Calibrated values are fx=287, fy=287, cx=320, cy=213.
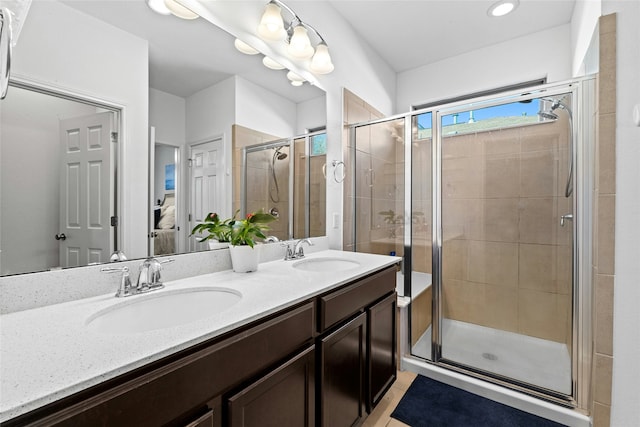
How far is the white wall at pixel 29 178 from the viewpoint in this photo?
82cm

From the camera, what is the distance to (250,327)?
0.83 metres

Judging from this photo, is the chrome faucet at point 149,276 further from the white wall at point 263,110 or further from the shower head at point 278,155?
the shower head at point 278,155

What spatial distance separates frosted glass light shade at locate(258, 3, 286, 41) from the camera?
1.51 m

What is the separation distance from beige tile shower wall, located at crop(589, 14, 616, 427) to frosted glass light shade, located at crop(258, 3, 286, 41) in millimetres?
1560

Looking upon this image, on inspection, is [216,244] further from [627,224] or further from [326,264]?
[627,224]

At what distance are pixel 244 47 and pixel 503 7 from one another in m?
1.95

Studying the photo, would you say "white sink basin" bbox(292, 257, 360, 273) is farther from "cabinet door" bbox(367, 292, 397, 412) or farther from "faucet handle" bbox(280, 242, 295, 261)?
"cabinet door" bbox(367, 292, 397, 412)

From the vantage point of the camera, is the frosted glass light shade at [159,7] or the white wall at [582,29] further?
the white wall at [582,29]

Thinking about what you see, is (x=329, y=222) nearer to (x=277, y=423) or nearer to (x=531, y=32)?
(x=277, y=423)

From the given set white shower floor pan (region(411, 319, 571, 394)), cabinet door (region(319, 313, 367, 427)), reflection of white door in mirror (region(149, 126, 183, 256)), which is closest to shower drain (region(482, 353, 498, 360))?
white shower floor pan (region(411, 319, 571, 394))

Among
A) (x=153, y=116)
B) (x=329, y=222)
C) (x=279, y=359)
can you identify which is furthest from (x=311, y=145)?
(x=279, y=359)

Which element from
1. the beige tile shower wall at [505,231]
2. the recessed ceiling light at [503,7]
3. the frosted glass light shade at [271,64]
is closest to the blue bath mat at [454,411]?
the beige tile shower wall at [505,231]

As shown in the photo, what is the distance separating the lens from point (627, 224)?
49.2 inches

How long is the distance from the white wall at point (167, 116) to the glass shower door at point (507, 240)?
1673 millimetres
